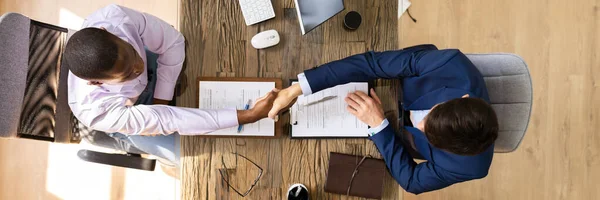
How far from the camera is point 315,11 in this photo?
148 centimetres

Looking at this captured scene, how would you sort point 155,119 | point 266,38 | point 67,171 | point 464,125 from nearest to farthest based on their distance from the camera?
1. point 464,125
2. point 155,119
3. point 266,38
4. point 67,171

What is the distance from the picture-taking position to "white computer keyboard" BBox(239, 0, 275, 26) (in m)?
1.54

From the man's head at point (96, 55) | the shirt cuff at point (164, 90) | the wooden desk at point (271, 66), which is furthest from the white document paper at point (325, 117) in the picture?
the man's head at point (96, 55)

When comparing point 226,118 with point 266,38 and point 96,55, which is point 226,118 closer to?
point 266,38

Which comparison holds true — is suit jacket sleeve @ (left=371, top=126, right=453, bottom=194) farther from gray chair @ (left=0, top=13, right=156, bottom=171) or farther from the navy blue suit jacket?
gray chair @ (left=0, top=13, right=156, bottom=171)

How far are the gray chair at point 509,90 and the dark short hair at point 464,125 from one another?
38 cm

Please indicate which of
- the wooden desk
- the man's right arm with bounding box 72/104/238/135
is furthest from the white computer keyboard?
the man's right arm with bounding box 72/104/238/135

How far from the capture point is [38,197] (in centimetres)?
240

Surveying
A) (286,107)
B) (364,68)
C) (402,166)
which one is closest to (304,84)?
(286,107)

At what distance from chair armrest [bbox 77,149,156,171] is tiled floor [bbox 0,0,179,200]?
529 millimetres

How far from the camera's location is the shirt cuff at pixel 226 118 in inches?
56.5

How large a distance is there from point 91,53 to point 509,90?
4.52 feet

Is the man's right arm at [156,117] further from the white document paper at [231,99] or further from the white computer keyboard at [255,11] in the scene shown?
the white computer keyboard at [255,11]

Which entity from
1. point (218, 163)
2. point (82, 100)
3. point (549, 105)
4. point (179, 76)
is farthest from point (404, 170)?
point (549, 105)
